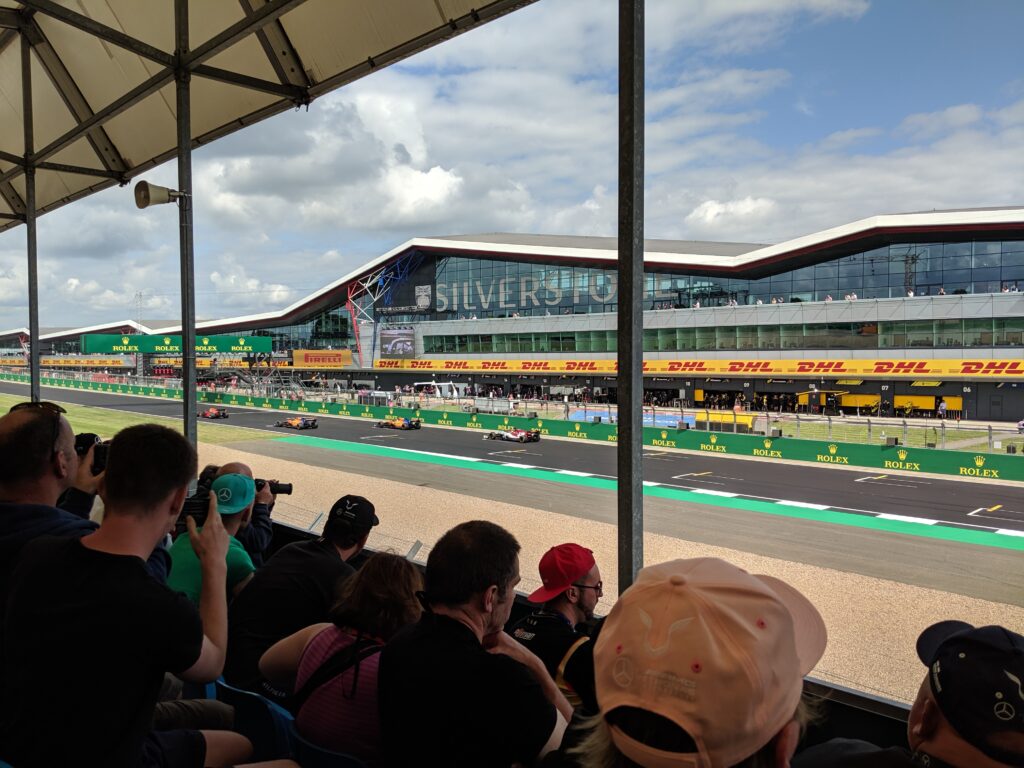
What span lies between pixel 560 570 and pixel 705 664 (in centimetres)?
116

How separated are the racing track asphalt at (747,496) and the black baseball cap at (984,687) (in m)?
9.82

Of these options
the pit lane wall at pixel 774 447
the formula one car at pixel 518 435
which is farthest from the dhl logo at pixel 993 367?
the formula one car at pixel 518 435

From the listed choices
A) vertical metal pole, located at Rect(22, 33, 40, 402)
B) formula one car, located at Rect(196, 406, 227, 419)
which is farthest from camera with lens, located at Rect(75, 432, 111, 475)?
formula one car, located at Rect(196, 406, 227, 419)

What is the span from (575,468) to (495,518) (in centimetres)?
690

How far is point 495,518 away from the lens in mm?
13398

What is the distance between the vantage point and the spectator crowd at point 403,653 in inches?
30.4

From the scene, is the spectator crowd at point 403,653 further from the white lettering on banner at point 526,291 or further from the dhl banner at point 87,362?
the dhl banner at point 87,362

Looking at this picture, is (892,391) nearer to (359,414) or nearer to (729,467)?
(729,467)

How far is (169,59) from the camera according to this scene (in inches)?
172

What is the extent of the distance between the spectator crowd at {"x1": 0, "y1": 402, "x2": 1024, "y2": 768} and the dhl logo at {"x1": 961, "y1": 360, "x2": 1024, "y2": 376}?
26.8 metres

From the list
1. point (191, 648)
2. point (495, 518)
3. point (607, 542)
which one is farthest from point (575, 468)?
point (191, 648)

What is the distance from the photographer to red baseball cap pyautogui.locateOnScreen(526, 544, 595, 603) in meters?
1.87

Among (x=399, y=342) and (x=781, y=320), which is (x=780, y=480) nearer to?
(x=781, y=320)

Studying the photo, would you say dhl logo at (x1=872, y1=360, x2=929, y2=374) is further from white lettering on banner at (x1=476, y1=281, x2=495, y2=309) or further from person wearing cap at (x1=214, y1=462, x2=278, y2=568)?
person wearing cap at (x1=214, y1=462, x2=278, y2=568)
